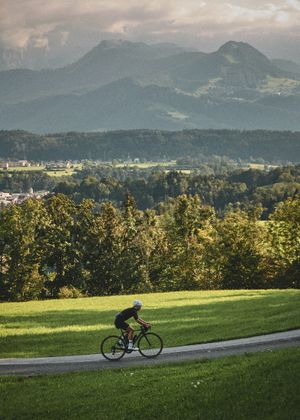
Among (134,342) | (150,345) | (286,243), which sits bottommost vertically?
(286,243)

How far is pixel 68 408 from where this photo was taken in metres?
17.8

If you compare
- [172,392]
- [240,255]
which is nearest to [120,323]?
[172,392]

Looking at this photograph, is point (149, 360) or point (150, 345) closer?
point (149, 360)

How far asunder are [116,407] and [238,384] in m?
3.64

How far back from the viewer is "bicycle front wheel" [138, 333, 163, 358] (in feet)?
79.8

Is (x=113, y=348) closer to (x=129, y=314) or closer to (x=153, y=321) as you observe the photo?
(x=129, y=314)

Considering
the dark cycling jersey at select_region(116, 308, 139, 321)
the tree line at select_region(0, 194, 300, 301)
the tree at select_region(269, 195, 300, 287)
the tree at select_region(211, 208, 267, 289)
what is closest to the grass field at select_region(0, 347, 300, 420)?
the dark cycling jersey at select_region(116, 308, 139, 321)

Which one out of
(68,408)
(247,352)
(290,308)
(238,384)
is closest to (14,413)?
(68,408)

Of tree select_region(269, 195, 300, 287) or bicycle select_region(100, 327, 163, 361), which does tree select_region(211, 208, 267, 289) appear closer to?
tree select_region(269, 195, 300, 287)

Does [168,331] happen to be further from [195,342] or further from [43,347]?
[43,347]

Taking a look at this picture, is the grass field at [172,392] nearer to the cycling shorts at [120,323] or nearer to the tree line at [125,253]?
A: the cycling shorts at [120,323]

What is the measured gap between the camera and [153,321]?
3650cm

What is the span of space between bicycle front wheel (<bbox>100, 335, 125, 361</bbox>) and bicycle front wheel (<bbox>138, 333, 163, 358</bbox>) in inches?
30.9

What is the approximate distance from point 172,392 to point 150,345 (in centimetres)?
647
